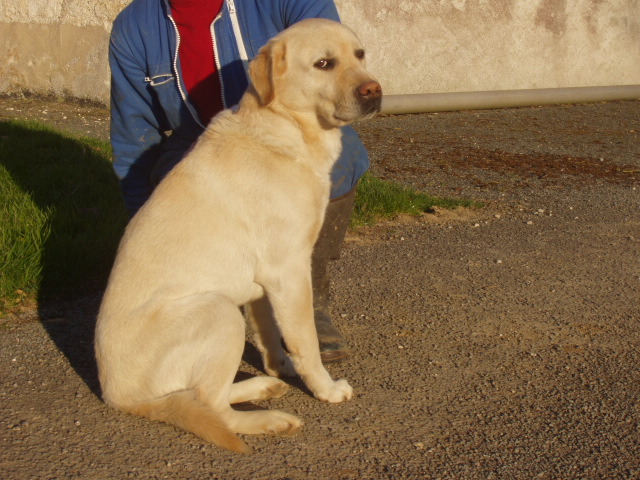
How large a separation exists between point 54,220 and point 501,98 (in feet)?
23.8

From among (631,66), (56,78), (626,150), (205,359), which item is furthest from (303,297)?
(631,66)

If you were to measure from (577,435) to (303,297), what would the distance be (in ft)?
Answer: 3.61

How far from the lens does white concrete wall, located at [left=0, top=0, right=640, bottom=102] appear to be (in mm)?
9680

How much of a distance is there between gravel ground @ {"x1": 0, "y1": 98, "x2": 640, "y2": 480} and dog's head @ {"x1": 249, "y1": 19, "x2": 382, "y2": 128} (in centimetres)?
113

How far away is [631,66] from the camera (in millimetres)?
11898

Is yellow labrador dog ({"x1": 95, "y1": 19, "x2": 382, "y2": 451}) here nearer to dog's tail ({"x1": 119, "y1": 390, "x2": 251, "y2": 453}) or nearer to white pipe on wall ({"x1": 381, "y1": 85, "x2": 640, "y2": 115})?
dog's tail ({"x1": 119, "y1": 390, "x2": 251, "y2": 453})

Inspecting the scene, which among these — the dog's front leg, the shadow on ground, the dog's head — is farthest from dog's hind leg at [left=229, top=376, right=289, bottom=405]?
the dog's head

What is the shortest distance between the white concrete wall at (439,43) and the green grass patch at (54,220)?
11.7 ft

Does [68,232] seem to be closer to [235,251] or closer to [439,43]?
[235,251]

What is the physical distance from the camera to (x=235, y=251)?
289cm

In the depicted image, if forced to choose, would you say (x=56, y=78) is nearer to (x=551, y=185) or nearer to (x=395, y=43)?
(x=395, y=43)

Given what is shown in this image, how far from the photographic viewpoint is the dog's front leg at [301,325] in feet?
9.52

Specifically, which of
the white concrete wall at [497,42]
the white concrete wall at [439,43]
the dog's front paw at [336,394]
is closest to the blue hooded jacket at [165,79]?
the dog's front paw at [336,394]

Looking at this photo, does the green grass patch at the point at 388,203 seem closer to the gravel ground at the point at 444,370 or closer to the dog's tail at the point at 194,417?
the gravel ground at the point at 444,370
